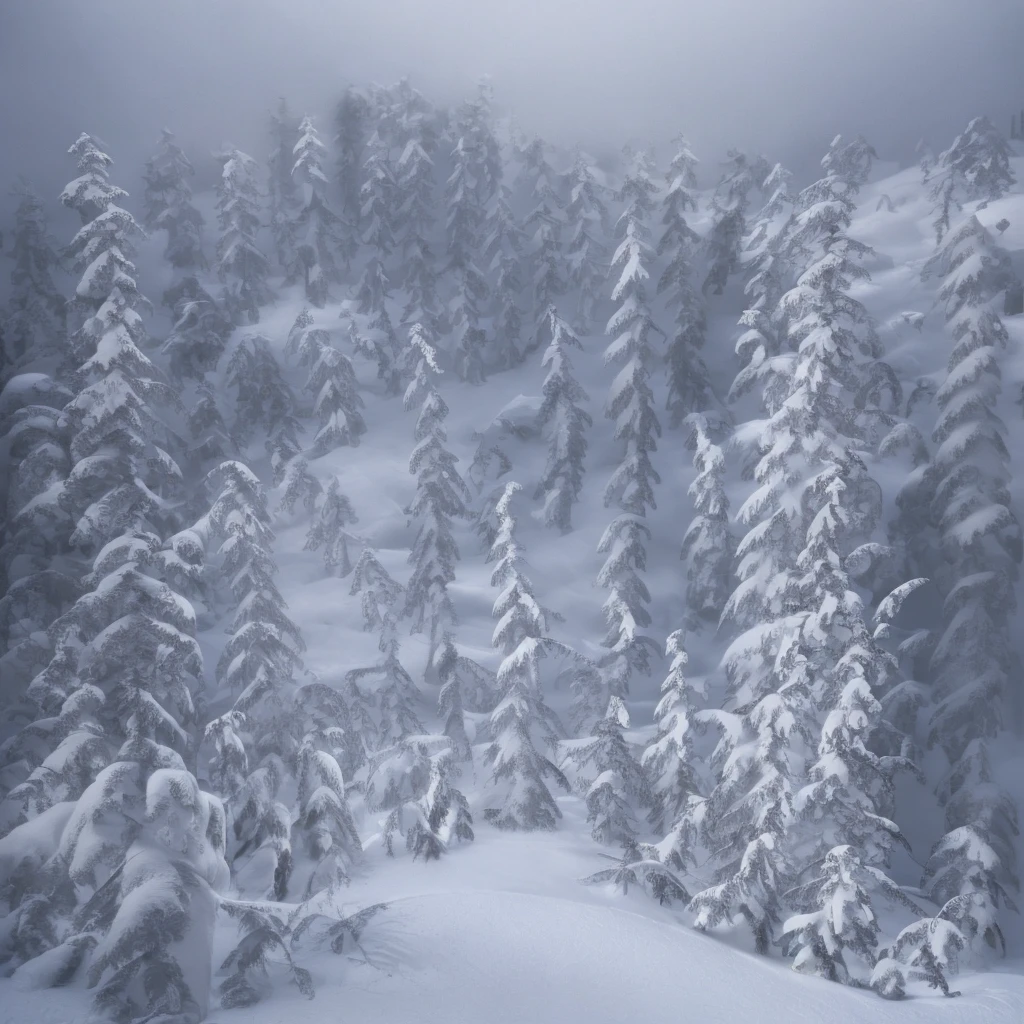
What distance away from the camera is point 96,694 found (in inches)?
596

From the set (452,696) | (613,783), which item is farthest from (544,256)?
(613,783)

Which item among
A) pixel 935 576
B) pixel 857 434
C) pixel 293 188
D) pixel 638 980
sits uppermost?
pixel 293 188

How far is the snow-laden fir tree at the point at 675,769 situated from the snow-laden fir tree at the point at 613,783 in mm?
534

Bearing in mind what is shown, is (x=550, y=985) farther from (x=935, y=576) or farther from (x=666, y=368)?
(x=666, y=368)

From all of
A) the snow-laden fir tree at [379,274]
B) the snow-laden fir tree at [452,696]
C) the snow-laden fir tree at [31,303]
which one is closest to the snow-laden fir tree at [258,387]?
the snow-laden fir tree at [379,274]

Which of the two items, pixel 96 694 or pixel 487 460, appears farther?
pixel 487 460

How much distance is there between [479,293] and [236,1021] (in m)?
40.2

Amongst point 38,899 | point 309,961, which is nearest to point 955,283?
point 309,961

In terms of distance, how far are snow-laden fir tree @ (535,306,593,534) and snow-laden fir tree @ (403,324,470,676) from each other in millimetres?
6604

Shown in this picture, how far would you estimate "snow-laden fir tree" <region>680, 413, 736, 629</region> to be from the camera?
30.7 meters

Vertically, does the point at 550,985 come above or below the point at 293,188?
below

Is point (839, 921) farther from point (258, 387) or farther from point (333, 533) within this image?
point (258, 387)

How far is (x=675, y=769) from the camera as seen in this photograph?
2066cm

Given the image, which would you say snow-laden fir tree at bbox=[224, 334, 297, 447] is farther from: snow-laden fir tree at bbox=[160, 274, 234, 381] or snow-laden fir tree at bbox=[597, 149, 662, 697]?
snow-laden fir tree at bbox=[597, 149, 662, 697]
